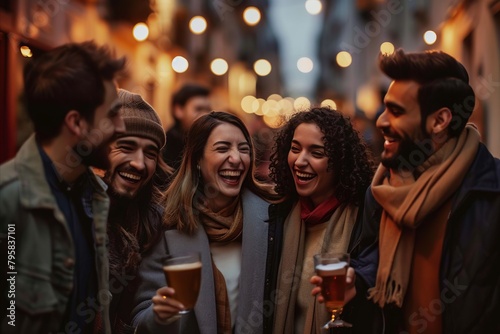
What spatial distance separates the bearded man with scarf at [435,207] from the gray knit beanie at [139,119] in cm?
137

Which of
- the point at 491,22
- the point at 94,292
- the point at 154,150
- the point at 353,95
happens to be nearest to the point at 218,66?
the point at 491,22

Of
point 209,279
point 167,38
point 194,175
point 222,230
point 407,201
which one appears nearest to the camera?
point 407,201

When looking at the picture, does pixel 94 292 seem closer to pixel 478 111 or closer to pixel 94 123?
pixel 94 123

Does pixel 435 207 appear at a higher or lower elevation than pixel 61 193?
lower

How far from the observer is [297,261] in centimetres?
380

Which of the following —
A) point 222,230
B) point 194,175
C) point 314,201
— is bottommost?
point 222,230

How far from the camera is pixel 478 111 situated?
8.62 meters

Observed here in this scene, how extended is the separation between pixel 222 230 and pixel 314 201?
56 centimetres

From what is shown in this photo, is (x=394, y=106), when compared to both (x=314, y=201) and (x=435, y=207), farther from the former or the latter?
(x=314, y=201)

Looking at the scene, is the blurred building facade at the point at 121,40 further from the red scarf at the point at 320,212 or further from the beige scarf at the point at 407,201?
the beige scarf at the point at 407,201

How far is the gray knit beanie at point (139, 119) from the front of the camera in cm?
395

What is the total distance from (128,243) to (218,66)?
9.63 m

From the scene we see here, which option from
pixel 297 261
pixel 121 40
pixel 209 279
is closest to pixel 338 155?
pixel 297 261

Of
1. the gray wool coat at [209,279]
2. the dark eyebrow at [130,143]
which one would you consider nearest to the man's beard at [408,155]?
the gray wool coat at [209,279]
